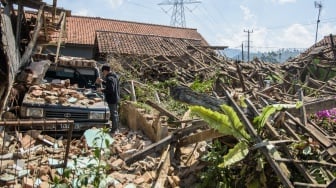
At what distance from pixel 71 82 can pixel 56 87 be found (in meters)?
1.20

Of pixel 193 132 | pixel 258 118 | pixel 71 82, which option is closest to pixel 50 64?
pixel 71 82

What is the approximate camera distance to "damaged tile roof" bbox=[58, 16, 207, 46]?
35.9m

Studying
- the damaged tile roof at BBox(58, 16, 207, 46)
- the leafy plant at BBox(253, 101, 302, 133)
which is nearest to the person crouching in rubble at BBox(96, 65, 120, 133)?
the leafy plant at BBox(253, 101, 302, 133)

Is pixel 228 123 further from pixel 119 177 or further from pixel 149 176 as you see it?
pixel 119 177

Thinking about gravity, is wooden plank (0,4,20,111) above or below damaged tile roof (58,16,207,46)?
below

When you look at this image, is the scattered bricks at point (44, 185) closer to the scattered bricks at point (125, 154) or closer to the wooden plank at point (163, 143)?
the wooden plank at point (163, 143)

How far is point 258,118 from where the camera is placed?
5914 millimetres

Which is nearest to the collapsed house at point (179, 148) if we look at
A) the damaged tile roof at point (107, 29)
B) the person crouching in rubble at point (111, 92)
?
the person crouching in rubble at point (111, 92)

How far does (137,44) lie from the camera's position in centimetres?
2747

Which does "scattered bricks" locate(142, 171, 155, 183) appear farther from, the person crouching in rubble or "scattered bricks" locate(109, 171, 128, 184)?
the person crouching in rubble

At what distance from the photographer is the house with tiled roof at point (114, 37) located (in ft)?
86.7

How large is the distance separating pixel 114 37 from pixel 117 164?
72.2 ft

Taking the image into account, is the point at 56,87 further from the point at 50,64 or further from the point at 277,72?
the point at 277,72

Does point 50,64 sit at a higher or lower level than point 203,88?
higher
